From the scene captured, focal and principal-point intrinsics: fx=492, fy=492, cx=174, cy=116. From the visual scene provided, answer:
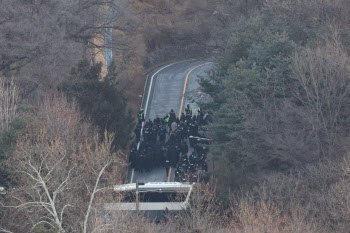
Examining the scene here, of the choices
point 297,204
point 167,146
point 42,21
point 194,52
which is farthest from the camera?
point 194,52

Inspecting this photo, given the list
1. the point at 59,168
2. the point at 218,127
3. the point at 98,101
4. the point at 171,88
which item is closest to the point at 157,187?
the point at 218,127

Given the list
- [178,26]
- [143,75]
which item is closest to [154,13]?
[178,26]

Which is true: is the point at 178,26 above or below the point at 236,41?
above

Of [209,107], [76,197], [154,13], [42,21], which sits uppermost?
[154,13]

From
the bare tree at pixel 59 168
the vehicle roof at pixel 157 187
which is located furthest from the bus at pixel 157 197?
the bare tree at pixel 59 168

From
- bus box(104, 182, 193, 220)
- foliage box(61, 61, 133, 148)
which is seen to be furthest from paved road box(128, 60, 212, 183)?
bus box(104, 182, 193, 220)

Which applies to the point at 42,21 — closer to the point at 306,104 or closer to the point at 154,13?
the point at 306,104
